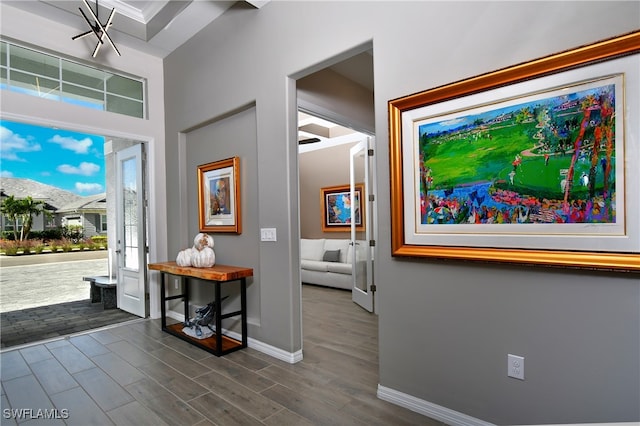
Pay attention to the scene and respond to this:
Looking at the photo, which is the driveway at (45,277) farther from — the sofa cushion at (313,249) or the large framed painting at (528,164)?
the large framed painting at (528,164)

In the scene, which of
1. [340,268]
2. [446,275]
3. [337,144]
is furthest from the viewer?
[337,144]

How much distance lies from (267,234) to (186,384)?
1302 mm

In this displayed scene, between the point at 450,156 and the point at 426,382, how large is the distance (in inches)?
53.6

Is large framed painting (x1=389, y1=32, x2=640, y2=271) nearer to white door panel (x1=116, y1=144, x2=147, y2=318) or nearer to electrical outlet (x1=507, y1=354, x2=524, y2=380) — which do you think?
electrical outlet (x1=507, y1=354, x2=524, y2=380)

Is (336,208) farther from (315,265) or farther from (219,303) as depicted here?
(219,303)

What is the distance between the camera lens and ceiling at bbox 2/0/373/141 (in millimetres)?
3127

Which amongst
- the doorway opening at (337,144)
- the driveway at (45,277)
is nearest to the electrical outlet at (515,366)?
the doorway opening at (337,144)

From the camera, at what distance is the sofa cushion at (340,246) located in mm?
6066

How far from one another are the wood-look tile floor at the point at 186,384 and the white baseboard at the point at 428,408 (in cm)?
4

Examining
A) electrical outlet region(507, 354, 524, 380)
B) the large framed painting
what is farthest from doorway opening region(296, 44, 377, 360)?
electrical outlet region(507, 354, 524, 380)

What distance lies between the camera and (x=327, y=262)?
240 inches

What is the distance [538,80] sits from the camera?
5.08 ft

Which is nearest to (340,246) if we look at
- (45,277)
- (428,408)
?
(428,408)

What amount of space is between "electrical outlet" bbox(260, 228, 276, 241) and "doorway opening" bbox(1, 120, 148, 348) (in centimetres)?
359
